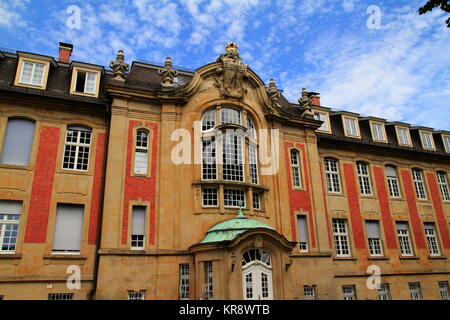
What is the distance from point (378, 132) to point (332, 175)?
244 inches

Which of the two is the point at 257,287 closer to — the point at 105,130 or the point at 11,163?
the point at 105,130

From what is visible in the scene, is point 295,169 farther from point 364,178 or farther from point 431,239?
point 431,239

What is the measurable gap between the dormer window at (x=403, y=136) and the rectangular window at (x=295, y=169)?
10.5 m

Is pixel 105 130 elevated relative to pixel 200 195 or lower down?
elevated

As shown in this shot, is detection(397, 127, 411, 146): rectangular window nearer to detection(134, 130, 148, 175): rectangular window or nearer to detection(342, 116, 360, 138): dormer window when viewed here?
detection(342, 116, 360, 138): dormer window

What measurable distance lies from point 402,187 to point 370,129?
481 cm

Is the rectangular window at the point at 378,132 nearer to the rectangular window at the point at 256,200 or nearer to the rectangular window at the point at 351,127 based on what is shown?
the rectangular window at the point at 351,127

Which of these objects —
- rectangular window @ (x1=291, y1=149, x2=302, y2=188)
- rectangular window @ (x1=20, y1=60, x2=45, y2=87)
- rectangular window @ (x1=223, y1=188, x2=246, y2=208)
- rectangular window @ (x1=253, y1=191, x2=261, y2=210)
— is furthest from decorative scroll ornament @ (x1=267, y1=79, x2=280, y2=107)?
rectangular window @ (x1=20, y1=60, x2=45, y2=87)

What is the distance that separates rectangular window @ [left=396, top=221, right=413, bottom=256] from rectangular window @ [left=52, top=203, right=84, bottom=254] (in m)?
20.3

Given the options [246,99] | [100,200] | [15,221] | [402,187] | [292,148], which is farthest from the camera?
[402,187]

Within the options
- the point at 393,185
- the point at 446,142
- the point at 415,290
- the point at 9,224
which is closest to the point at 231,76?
the point at 9,224

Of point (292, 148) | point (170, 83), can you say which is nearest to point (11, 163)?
point (170, 83)

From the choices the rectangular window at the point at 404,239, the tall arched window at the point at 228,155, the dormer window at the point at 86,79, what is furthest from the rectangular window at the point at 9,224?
the rectangular window at the point at 404,239
